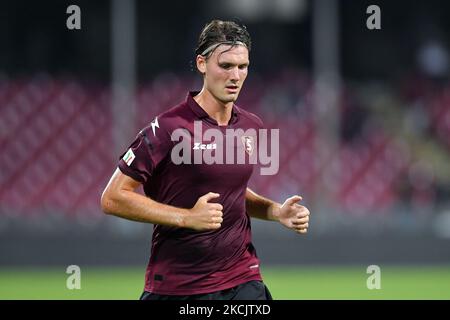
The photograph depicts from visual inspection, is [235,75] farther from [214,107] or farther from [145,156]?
[145,156]

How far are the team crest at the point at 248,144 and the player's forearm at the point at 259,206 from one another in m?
0.39

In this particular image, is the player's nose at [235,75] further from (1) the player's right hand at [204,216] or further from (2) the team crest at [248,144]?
(1) the player's right hand at [204,216]

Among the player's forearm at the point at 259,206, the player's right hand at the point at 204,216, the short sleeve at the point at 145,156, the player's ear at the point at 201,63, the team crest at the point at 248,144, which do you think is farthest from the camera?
the player's forearm at the point at 259,206

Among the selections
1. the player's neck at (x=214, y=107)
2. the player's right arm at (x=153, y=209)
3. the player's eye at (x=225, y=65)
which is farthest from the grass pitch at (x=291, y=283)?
the player's eye at (x=225, y=65)

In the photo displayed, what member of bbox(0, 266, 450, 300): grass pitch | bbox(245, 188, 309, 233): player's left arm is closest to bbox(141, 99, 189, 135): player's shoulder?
bbox(245, 188, 309, 233): player's left arm

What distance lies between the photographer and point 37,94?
17.9 metres

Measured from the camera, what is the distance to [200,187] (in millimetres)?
5789

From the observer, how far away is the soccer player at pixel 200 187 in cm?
572

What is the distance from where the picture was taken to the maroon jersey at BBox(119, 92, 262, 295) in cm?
574

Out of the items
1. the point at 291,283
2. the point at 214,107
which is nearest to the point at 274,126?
the point at 291,283

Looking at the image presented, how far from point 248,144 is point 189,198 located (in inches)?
20.6
